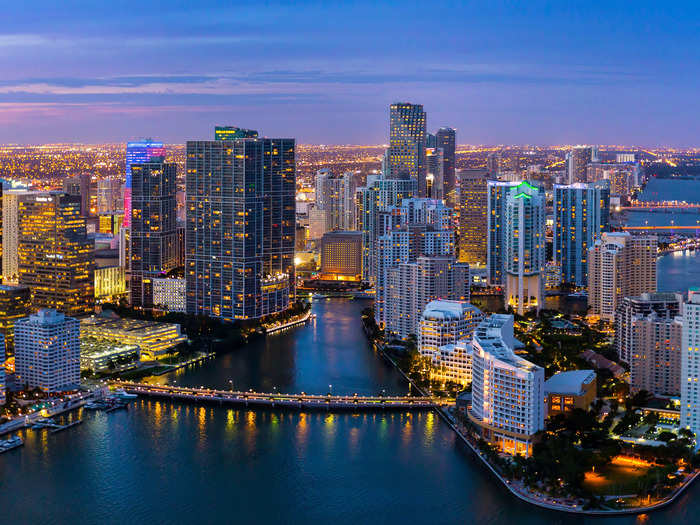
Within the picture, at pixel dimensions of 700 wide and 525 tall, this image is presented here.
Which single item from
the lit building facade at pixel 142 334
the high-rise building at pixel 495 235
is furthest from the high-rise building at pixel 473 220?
the lit building facade at pixel 142 334

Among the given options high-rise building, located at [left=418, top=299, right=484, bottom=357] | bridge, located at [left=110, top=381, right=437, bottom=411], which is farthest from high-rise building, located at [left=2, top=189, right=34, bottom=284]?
high-rise building, located at [left=418, top=299, right=484, bottom=357]

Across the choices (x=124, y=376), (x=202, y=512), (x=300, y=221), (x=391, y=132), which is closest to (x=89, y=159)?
(x=300, y=221)

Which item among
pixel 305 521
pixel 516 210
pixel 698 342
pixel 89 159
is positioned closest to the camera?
pixel 305 521

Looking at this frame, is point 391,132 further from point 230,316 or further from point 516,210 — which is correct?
point 230,316

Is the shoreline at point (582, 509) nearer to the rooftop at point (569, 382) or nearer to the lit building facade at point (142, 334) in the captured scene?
the rooftop at point (569, 382)

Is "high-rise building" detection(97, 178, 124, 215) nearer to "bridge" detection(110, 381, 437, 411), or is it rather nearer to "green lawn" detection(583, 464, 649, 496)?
"bridge" detection(110, 381, 437, 411)

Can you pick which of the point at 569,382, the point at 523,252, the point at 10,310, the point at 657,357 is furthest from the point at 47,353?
the point at 523,252

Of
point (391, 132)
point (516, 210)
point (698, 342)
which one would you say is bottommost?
point (698, 342)
